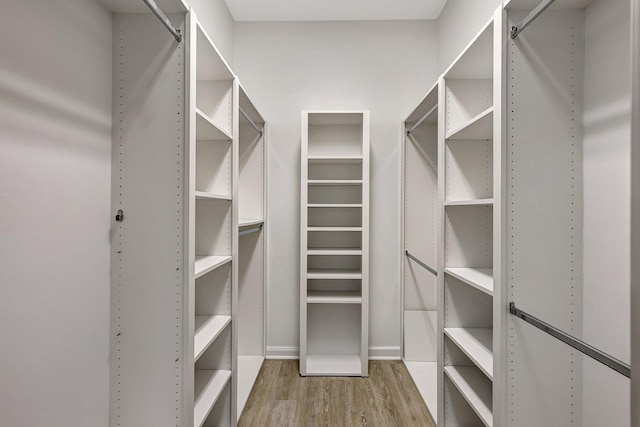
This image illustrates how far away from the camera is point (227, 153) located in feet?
6.43

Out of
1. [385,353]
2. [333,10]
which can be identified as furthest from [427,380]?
[333,10]

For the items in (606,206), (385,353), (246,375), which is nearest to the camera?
(606,206)

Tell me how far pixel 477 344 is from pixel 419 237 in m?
1.27

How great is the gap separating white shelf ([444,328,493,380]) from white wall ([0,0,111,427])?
4.95 ft

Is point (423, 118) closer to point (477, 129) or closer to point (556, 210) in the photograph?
point (477, 129)

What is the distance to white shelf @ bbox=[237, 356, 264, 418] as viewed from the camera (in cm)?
235

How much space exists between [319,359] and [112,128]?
2.29 meters

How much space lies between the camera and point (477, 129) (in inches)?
70.9

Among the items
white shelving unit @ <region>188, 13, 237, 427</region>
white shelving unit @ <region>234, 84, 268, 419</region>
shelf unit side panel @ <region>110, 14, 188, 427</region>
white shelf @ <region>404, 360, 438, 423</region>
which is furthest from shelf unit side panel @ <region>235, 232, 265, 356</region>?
shelf unit side panel @ <region>110, 14, 188, 427</region>

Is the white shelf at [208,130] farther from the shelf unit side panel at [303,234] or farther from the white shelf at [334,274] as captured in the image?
the white shelf at [334,274]

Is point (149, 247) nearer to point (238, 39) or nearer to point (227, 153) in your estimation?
point (227, 153)

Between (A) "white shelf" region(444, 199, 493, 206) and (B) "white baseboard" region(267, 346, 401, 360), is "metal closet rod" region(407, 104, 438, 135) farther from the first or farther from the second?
(B) "white baseboard" region(267, 346, 401, 360)

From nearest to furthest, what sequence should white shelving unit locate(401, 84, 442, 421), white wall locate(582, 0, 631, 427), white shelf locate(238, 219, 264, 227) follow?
1. white wall locate(582, 0, 631, 427)
2. white shelf locate(238, 219, 264, 227)
3. white shelving unit locate(401, 84, 442, 421)

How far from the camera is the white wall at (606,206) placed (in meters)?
1.29
